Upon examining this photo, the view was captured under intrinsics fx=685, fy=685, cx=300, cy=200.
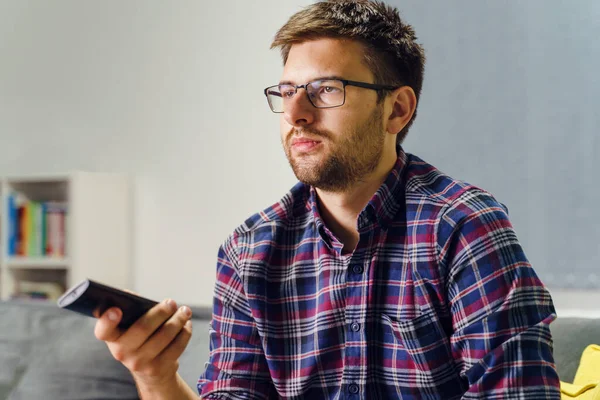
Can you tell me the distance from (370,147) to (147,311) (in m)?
0.49

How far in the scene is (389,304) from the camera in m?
1.16

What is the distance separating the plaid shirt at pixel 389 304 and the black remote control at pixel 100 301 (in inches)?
10.1

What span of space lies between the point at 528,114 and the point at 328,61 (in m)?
1.14

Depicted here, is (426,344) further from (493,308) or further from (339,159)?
(339,159)

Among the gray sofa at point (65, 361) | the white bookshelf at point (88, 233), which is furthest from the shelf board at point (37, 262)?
the gray sofa at point (65, 361)

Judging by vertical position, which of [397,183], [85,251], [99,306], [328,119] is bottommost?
[85,251]

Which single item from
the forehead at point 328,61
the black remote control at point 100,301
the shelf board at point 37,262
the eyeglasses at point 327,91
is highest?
the forehead at point 328,61

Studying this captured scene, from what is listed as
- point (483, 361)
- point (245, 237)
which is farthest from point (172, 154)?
point (483, 361)

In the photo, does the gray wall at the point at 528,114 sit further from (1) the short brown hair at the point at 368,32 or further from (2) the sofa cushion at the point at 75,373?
(2) the sofa cushion at the point at 75,373

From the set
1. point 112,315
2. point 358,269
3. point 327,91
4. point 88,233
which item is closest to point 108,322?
point 112,315

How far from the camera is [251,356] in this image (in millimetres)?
1262

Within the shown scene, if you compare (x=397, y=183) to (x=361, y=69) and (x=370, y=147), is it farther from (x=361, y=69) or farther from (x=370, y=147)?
(x=361, y=69)

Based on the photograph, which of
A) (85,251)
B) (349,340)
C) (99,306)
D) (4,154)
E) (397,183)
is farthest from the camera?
(4,154)

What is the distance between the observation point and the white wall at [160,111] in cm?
274
